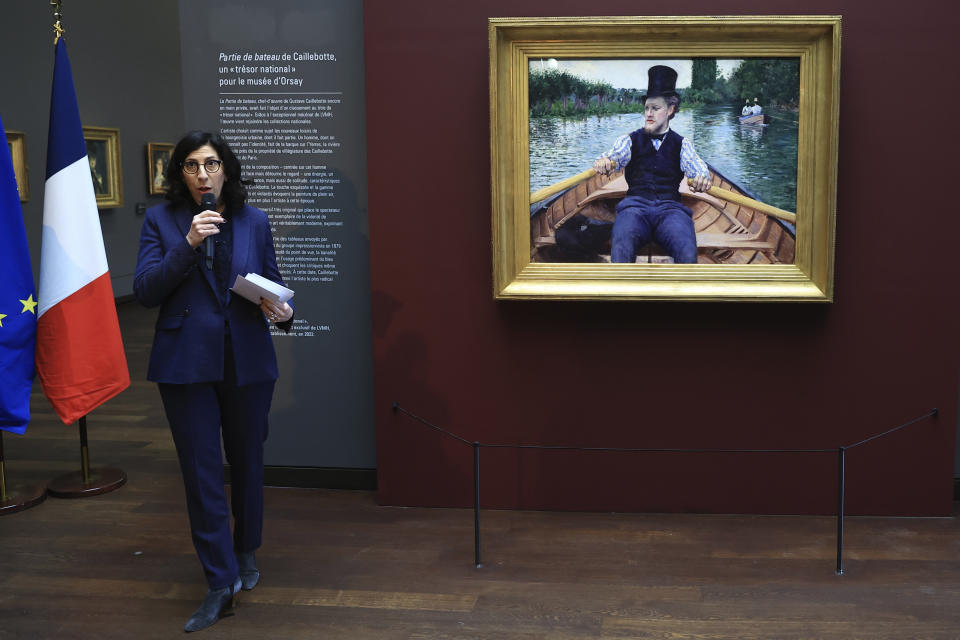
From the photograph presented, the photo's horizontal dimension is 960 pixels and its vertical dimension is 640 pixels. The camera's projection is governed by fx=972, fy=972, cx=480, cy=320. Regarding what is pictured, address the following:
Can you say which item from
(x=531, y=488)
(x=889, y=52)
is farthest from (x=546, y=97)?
(x=531, y=488)

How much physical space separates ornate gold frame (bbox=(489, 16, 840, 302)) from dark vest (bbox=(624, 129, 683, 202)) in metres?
0.37

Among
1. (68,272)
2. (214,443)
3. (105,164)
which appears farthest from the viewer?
(105,164)

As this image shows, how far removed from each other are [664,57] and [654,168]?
1.78ft

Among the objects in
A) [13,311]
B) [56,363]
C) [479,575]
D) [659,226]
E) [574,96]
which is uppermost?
[574,96]

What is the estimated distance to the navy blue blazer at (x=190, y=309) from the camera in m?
3.75

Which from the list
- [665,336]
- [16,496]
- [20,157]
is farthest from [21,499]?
[20,157]

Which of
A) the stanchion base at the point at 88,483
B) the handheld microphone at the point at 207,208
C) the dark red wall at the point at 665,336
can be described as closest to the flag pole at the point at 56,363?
the stanchion base at the point at 88,483

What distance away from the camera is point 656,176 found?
192 inches

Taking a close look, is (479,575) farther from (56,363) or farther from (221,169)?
(56,363)

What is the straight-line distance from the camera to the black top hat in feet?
15.8

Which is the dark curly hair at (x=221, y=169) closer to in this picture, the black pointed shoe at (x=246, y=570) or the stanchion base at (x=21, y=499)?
the black pointed shoe at (x=246, y=570)

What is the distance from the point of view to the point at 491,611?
409 centimetres

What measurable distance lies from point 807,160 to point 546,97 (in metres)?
1.32

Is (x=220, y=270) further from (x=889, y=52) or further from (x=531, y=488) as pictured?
(x=889, y=52)
